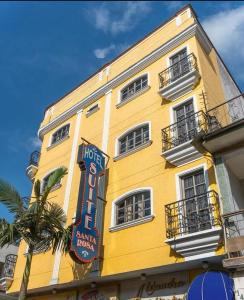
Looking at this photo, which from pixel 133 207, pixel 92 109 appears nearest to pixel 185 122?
pixel 133 207

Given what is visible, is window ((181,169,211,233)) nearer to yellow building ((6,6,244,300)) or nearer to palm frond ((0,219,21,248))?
yellow building ((6,6,244,300))

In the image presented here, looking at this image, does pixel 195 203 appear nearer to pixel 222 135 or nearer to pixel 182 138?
pixel 222 135

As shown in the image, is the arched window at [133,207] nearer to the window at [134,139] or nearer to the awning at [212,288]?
the window at [134,139]

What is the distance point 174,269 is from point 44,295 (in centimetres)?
768

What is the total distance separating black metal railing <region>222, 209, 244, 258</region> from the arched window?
372 centimetres

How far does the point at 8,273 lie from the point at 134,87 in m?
12.9

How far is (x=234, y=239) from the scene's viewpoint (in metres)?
9.47

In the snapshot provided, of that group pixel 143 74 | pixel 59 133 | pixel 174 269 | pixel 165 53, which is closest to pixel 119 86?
pixel 143 74

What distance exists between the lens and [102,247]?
14.0 metres

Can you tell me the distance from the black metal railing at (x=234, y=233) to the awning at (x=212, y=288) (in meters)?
0.70

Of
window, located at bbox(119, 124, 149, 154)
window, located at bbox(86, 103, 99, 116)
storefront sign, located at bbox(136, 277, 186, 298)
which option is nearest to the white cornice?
window, located at bbox(86, 103, 99, 116)

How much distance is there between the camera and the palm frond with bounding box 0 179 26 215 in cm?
1288

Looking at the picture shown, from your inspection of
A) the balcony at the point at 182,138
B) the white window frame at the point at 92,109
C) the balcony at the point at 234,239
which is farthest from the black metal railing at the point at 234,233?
the white window frame at the point at 92,109

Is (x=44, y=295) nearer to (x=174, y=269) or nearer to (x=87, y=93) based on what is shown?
(x=174, y=269)
